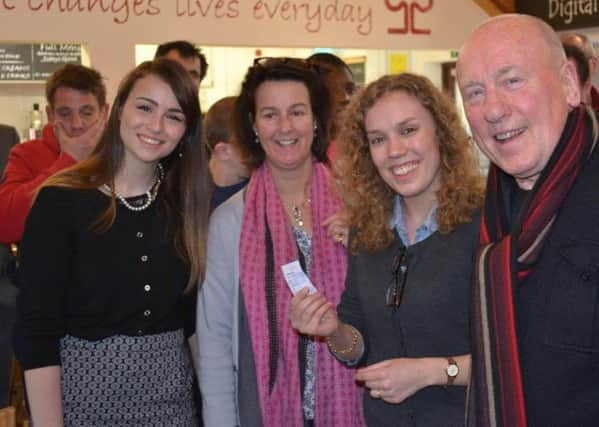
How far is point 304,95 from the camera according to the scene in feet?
8.47

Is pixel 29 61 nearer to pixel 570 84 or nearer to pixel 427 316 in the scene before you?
pixel 427 316

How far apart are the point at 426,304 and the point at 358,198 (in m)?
0.42

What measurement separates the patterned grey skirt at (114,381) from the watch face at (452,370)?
83 centimetres

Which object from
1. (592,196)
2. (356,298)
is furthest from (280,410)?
(592,196)

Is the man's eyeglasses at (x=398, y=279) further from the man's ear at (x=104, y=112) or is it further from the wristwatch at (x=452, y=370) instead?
the man's ear at (x=104, y=112)

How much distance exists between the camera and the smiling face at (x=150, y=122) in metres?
2.31

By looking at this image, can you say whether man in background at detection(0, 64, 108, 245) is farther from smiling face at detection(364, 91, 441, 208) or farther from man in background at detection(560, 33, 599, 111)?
man in background at detection(560, 33, 599, 111)

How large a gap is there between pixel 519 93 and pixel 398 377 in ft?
2.42

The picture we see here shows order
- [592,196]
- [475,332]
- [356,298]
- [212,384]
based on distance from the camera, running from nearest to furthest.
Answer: [592,196] → [475,332] → [356,298] → [212,384]

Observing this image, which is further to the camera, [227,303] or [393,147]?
[227,303]

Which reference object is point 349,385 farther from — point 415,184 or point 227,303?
point 415,184

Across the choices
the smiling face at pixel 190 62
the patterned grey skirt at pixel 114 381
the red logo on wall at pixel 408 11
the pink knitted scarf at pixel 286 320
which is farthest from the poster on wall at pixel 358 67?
the patterned grey skirt at pixel 114 381

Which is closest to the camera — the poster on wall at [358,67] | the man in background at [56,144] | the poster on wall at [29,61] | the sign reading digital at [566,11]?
the man in background at [56,144]

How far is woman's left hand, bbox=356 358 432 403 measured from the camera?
6.23ft
